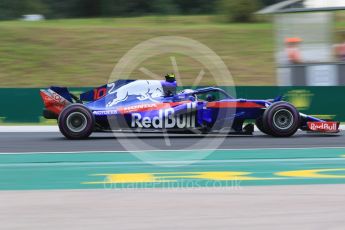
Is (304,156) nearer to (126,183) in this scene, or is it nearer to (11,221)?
(126,183)

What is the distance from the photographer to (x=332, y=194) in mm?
7469

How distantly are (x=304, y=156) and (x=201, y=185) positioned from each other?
3.28m

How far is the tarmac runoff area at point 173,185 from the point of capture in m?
6.37

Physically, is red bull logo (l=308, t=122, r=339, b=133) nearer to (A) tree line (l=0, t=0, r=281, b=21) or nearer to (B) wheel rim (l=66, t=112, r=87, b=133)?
(B) wheel rim (l=66, t=112, r=87, b=133)

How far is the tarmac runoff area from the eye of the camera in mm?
6371

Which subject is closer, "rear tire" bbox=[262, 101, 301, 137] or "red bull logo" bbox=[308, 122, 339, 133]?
"rear tire" bbox=[262, 101, 301, 137]

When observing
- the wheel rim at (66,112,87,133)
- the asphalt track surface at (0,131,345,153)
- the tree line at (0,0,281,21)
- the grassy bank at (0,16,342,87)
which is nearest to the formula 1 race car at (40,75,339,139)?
the wheel rim at (66,112,87,133)

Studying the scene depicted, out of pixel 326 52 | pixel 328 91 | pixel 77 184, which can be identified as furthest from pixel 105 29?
pixel 77 184

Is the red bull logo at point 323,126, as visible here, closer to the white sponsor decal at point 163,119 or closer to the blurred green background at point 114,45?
the white sponsor decal at point 163,119

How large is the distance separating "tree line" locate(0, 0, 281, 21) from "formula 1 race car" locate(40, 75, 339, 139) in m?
29.0

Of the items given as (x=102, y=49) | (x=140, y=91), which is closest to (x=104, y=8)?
(x=102, y=49)

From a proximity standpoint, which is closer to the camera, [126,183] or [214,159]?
[126,183]

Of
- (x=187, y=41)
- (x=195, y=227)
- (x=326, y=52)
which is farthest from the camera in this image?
(x=187, y=41)

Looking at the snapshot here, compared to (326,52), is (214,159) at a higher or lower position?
lower
